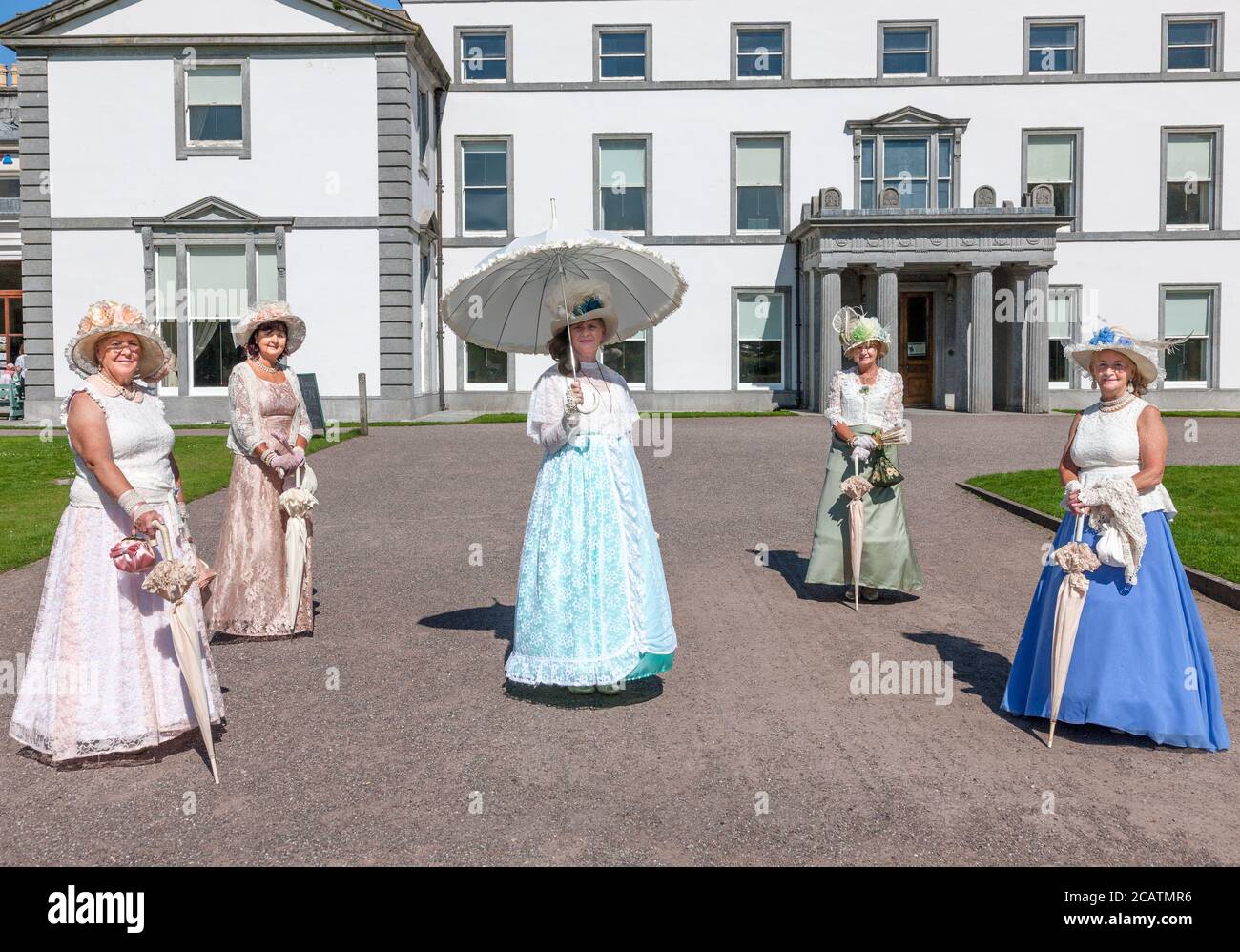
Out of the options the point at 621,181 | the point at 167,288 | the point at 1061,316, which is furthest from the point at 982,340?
the point at 167,288

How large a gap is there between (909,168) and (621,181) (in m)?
7.19

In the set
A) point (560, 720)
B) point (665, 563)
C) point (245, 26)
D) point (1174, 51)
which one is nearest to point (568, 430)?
point (560, 720)

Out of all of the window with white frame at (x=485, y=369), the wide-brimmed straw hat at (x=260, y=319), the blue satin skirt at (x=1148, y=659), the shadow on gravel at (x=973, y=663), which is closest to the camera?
the blue satin skirt at (x=1148, y=659)

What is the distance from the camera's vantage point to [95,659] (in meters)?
5.21

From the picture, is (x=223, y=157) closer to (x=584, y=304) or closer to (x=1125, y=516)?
(x=584, y=304)

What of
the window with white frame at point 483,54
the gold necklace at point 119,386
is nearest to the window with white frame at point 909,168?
the window with white frame at point 483,54

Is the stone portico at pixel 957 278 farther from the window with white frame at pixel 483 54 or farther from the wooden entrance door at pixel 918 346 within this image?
the window with white frame at pixel 483 54

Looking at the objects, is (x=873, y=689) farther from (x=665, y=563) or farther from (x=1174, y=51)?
(x=1174, y=51)

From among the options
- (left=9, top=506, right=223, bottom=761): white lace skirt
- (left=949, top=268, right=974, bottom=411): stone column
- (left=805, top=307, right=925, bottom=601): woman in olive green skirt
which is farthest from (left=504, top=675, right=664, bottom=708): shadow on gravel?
(left=949, top=268, right=974, bottom=411): stone column

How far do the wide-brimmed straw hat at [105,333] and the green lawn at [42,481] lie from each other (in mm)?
5316

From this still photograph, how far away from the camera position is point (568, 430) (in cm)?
605

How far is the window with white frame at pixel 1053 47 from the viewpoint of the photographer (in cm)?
3025

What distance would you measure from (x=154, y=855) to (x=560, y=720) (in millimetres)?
2137
